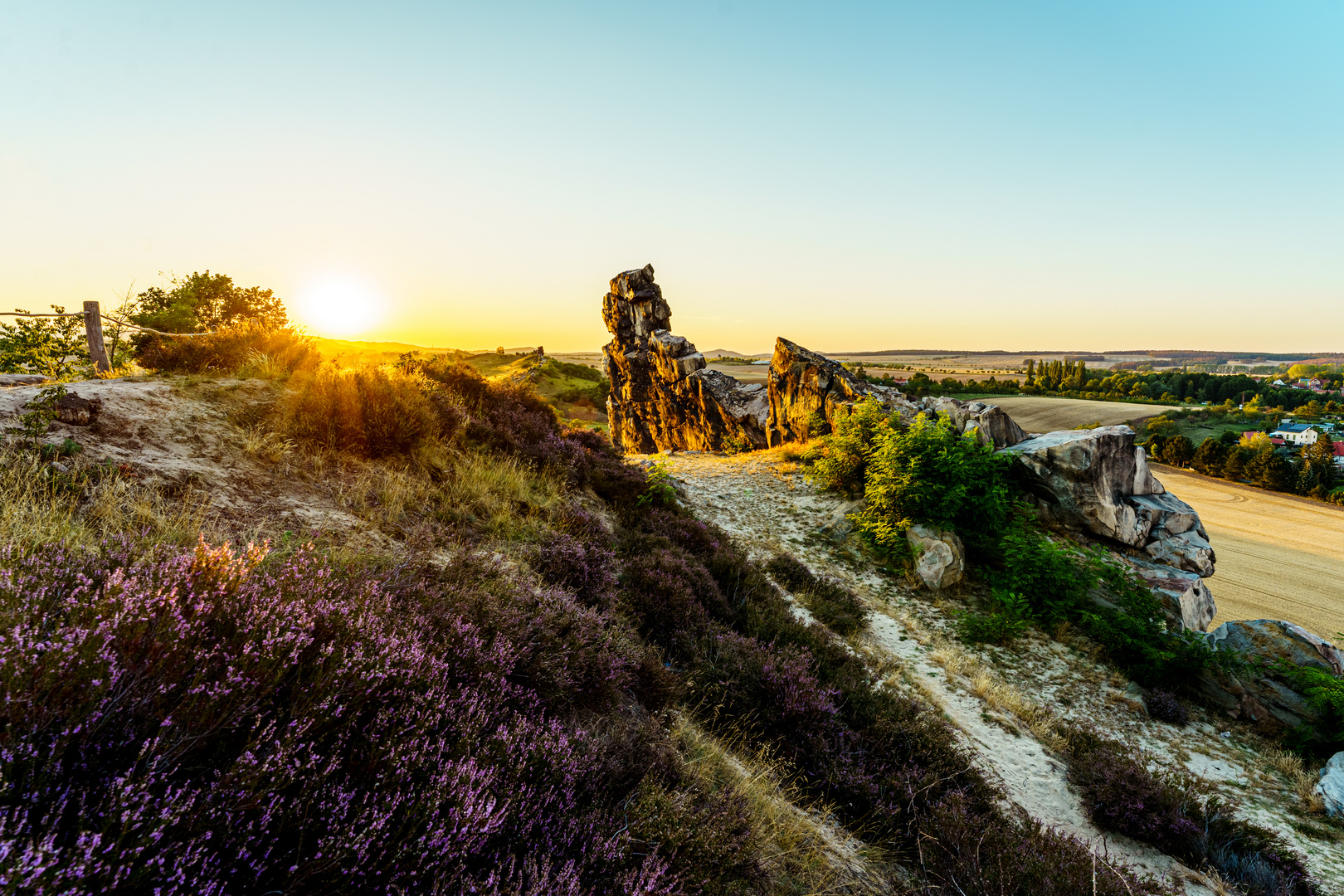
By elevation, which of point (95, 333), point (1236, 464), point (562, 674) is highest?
point (95, 333)

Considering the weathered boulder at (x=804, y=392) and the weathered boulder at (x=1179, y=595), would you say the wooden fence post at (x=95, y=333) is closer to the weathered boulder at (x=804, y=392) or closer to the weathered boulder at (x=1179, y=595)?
the weathered boulder at (x=804, y=392)

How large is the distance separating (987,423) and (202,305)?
134 feet

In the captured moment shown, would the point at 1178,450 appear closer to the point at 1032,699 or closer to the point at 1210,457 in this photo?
the point at 1210,457

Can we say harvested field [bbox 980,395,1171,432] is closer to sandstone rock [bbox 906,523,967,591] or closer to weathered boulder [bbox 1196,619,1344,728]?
weathered boulder [bbox 1196,619,1344,728]

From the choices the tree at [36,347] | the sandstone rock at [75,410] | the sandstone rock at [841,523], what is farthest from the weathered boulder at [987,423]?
the tree at [36,347]

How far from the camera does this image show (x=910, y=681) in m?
7.66

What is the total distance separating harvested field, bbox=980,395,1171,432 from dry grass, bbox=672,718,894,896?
3068 inches

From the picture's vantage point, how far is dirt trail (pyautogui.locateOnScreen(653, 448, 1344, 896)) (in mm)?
5820

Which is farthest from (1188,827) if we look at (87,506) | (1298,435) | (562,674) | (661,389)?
(1298,435)

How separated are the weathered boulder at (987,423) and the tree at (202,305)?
28727mm

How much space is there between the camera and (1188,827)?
5344mm

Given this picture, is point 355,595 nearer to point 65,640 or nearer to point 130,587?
point 130,587

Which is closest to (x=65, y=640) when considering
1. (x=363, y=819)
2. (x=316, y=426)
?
(x=363, y=819)

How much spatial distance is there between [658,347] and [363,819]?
3120cm
